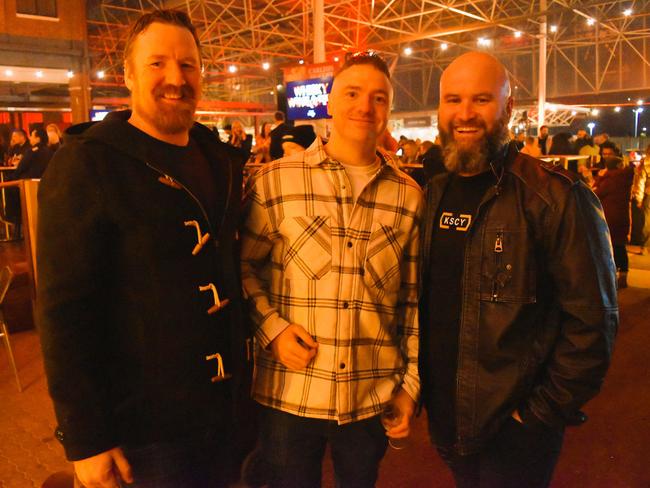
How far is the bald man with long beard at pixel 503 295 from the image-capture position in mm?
1845

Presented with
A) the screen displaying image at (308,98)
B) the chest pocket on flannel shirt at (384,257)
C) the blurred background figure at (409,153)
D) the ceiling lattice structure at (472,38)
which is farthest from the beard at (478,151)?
the ceiling lattice structure at (472,38)

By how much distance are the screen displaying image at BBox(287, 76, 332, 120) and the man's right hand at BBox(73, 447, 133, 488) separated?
7470 millimetres

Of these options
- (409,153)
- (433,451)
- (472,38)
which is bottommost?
(433,451)

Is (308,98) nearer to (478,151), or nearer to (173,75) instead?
(478,151)

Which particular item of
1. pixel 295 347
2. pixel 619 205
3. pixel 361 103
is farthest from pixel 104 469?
pixel 619 205

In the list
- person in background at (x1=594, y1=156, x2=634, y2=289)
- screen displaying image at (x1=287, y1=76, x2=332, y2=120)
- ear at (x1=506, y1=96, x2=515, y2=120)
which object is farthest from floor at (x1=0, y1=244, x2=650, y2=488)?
screen displaying image at (x1=287, y1=76, x2=332, y2=120)

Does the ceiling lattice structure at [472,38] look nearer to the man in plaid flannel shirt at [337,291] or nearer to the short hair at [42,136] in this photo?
the short hair at [42,136]

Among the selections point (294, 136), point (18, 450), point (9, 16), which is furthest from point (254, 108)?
point (18, 450)

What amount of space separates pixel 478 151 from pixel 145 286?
4.13 feet

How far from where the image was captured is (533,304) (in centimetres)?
191

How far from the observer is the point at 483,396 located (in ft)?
6.44

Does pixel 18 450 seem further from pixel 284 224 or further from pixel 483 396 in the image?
pixel 483 396

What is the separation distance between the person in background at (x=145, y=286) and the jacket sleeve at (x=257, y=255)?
186mm

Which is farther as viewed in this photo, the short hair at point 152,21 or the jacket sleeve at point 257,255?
the jacket sleeve at point 257,255
